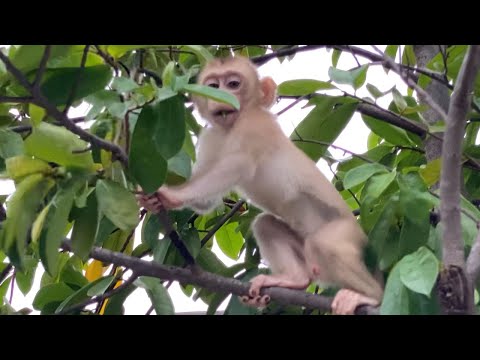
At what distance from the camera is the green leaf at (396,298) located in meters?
3.16

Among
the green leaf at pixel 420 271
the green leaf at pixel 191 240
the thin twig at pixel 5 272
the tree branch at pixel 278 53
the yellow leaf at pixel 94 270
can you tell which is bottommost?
the yellow leaf at pixel 94 270

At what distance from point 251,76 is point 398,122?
124cm

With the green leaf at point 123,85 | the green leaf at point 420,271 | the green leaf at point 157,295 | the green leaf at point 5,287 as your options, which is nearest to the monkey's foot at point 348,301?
the green leaf at point 157,295

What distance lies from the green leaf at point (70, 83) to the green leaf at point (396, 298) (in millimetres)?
1421

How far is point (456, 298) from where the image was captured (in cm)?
308

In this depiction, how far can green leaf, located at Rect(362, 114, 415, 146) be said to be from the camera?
16.5 feet

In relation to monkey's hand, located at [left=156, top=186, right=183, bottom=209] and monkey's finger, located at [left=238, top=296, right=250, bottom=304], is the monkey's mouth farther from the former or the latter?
monkey's finger, located at [left=238, top=296, right=250, bottom=304]

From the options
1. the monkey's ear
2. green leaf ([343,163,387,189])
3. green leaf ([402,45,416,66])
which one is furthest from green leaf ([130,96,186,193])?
the monkey's ear

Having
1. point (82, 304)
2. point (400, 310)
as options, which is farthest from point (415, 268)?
point (82, 304)

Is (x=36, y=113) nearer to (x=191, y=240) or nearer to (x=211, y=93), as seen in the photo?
(x=211, y=93)

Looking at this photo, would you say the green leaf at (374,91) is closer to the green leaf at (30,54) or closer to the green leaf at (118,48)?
the green leaf at (118,48)

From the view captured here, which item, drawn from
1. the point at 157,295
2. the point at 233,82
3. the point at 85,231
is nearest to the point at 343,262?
the point at 157,295

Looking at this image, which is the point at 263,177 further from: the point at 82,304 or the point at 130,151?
the point at 130,151

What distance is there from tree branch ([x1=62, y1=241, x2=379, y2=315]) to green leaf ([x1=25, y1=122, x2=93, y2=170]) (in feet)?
1.98
